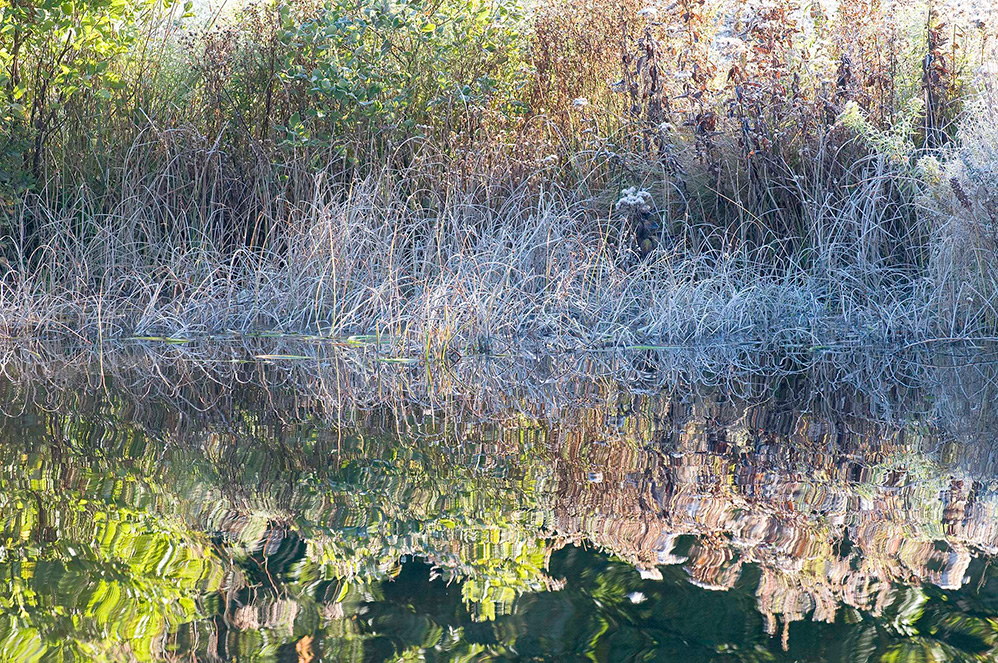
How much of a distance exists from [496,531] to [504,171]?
4.94m

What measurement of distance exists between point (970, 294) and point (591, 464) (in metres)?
3.63

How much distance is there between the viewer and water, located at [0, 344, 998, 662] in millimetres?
1566

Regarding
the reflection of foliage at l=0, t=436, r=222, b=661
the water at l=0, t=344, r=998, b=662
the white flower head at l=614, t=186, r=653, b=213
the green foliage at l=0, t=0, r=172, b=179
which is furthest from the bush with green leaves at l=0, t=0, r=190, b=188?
the reflection of foliage at l=0, t=436, r=222, b=661

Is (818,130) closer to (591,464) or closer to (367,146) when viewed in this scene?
(367,146)

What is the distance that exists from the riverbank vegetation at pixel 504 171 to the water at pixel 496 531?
2.04 m

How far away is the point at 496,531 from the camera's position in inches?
82.2

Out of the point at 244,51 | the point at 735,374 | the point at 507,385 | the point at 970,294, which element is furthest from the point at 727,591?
the point at 244,51

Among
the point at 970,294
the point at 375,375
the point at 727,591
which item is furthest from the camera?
the point at 970,294

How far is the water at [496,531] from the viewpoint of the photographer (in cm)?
157

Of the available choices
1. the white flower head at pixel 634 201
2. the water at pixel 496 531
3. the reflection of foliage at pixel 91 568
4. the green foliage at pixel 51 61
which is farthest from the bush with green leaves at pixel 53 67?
the reflection of foliage at pixel 91 568

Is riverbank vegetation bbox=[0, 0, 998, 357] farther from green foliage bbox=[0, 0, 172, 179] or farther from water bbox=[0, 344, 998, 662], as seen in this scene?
water bbox=[0, 344, 998, 662]

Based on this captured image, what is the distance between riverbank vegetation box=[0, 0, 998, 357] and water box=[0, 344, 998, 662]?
6.70 ft

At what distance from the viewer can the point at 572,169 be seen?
716 cm

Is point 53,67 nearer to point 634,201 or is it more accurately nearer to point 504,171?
point 504,171
